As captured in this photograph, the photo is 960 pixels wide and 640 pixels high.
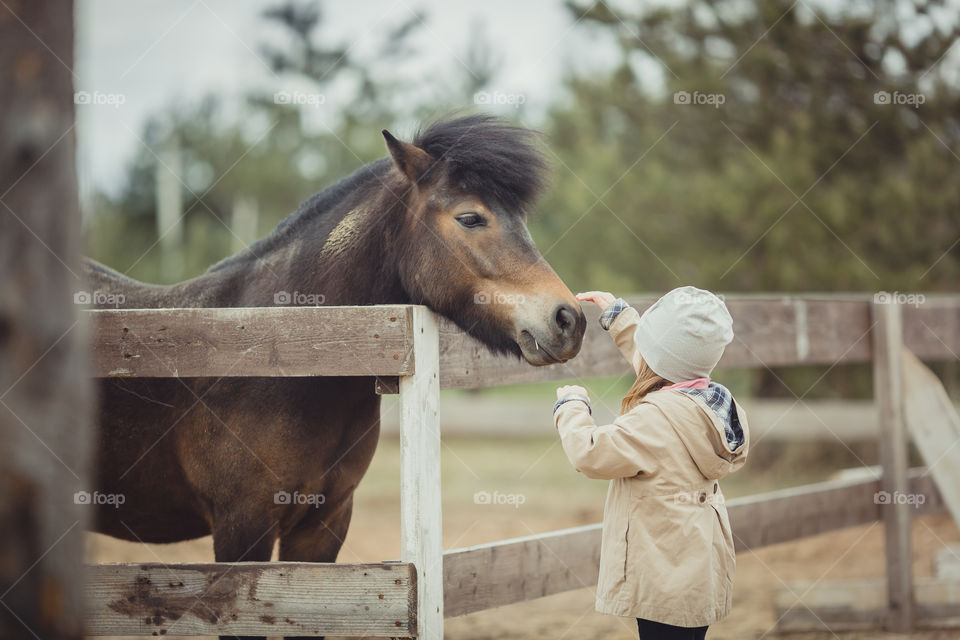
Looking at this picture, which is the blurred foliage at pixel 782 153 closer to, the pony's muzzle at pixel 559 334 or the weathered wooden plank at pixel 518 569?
the weathered wooden plank at pixel 518 569

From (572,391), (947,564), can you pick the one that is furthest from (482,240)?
(947,564)

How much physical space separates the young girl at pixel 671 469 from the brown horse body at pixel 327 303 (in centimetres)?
49

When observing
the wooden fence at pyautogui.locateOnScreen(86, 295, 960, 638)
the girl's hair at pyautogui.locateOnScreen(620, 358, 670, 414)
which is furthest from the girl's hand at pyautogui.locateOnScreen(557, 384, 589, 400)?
the wooden fence at pyautogui.locateOnScreen(86, 295, 960, 638)

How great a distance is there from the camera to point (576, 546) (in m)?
3.36

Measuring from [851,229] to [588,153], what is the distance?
362 centimetres

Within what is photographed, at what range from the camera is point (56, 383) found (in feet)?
4.76

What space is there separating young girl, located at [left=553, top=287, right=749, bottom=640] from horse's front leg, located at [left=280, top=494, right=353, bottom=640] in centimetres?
119

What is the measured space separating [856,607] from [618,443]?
10.4 ft

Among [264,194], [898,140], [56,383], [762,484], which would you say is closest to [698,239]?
[898,140]

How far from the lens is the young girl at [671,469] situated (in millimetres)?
2303

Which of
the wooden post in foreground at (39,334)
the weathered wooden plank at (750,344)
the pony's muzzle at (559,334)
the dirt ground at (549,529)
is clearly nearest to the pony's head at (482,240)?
the pony's muzzle at (559,334)

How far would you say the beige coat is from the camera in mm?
2297

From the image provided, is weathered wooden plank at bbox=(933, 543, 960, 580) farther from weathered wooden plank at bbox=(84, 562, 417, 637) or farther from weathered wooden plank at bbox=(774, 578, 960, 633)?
weathered wooden plank at bbox=(84, 562, 417, 637)

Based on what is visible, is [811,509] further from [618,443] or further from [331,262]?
[331,262]
